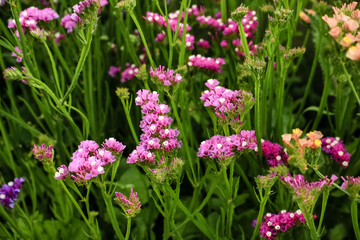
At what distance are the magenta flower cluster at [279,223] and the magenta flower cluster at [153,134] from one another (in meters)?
0.24

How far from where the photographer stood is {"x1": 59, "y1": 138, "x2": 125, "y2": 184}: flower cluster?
68cm

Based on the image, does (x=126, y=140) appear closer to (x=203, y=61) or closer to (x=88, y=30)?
(x=203, y=61)

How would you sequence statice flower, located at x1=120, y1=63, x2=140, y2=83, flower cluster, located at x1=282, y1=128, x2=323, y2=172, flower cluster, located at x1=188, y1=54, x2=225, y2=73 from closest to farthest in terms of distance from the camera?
flower cluster, located at x1=282, y1=128, x2=323, y2=172, flower cluster, located at x1=188, y1=54, x2=225, y2=73, statice flower, located at x1=120, y1=63, x2=140, y2=83

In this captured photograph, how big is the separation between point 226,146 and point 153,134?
0.13 meters

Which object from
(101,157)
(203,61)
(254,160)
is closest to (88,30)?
(101,157)

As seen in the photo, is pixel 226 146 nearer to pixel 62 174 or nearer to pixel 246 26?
pixel 62 174

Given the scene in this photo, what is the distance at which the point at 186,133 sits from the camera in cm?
100

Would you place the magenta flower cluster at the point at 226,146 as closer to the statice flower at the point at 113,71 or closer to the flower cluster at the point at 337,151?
the flower cluster at the point at 337,151

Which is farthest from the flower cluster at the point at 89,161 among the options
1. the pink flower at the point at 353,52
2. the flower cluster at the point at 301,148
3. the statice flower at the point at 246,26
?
the statice flower at the point at 246,26

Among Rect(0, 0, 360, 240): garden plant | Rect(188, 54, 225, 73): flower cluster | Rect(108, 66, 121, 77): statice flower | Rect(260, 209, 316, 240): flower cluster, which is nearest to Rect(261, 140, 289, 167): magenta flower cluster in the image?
Rect(0, 0, 360, 240): garden plant

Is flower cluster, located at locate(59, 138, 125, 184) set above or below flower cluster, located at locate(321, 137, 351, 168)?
above

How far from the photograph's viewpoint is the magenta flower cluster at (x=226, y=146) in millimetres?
725

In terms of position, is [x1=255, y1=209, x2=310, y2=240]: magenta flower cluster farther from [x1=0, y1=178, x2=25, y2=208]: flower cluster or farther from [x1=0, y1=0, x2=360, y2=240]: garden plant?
[x1=0, y1=178, x2=25, y2=208]: flower cluster

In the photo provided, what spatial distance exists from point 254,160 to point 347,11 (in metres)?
0.37
